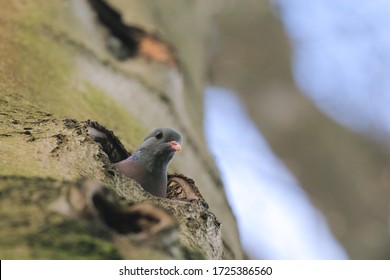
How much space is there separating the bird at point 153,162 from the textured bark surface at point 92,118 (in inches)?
3.5

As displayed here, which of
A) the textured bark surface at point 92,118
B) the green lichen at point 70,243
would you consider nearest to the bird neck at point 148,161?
the textured bark surface at point 92,118

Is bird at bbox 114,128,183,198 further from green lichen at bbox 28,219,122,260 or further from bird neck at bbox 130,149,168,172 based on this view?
green lichen at bbox 28,219,122,260

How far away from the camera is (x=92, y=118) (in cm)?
A: 148

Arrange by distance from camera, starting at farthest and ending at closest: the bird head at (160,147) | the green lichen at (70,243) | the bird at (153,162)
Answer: the bird head at (160,147) → the bird at (153,162) → the green lichen at (70,243)

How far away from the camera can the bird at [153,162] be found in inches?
50.4

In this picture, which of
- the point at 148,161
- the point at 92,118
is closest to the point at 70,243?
the point at 148,161

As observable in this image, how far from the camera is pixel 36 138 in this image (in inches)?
41.2

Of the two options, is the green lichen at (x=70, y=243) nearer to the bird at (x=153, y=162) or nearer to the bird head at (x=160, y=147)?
the bird at (x=153, y=162)

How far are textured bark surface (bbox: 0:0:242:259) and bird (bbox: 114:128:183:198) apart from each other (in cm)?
9

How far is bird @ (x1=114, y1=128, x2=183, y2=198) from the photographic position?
1.28m

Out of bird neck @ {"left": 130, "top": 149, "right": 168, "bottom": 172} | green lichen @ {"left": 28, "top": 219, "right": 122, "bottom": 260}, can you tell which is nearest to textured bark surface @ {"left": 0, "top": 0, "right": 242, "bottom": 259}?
green lichen @ {"left": 28, "top": 219, "right": 122, "bottom": 260}

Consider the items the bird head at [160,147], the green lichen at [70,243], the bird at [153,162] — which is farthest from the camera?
the bird head at [160,147]

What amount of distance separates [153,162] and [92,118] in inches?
8.3

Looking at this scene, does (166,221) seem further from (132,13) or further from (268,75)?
(268,75)
